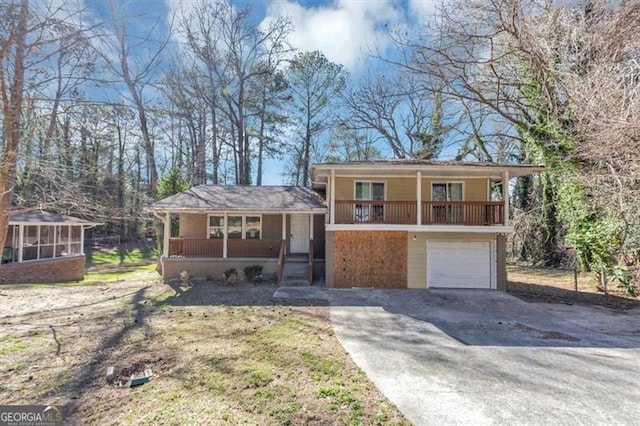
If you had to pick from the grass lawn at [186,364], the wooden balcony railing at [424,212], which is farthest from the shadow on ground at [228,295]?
the wooden balcony railing at [424,212]

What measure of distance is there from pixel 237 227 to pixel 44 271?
11563 millimetres

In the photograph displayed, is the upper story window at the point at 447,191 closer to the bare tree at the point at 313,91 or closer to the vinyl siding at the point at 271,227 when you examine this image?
the vinyl siding at the point at 271,227

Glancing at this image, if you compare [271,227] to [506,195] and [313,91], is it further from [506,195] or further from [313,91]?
[313,91]

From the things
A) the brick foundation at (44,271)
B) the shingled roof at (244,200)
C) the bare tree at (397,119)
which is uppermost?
the bare tree at (397,119)

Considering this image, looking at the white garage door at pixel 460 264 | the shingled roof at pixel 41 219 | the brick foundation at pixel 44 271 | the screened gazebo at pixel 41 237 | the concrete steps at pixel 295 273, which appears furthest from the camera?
the screened gazebo at pixel 41 237

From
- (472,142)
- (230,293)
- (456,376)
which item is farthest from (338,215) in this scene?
Answer: (472,142)

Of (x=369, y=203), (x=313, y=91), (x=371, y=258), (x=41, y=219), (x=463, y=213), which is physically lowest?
(x=371, y=258)

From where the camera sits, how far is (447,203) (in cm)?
1133

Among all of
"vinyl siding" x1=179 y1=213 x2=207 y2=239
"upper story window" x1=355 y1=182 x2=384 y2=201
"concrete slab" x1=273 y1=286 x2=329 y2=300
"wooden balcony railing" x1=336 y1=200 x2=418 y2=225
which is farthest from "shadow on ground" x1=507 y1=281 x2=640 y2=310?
"vinyl siding" x1=179 y1=213 x2=207 y2=239

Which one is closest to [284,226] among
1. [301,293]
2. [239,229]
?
[239,229]

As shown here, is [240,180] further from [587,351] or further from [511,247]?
[587,351]

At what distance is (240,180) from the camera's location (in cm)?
2455

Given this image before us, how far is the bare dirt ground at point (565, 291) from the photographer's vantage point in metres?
9.88

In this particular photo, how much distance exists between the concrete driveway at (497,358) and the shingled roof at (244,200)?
5062 mm
